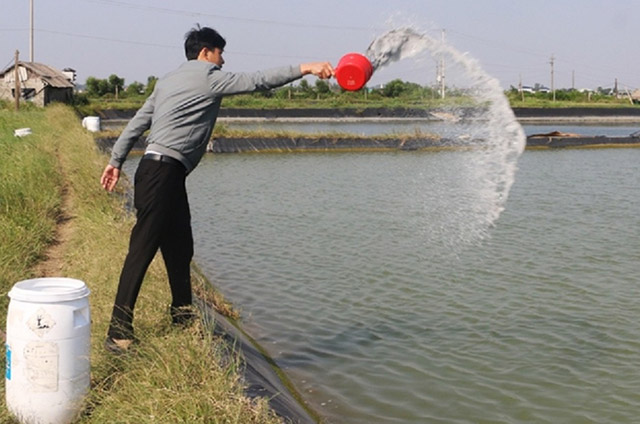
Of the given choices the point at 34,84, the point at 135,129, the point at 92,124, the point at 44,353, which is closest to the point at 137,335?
the point at 44,353

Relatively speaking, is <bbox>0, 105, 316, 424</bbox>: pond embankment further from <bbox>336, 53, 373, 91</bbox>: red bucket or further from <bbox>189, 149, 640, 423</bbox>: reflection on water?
<bbox>336, 53, 373, 91</bbox>: red bucket

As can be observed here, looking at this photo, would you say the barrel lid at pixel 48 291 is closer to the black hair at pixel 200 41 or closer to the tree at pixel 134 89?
the black hair at pixel 200 41

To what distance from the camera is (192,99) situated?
12.4 feet

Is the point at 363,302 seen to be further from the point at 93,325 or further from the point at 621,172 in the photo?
the point at 621,172

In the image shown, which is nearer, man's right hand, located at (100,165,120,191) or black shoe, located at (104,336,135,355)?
black shoe, located at (104,336,135,355)

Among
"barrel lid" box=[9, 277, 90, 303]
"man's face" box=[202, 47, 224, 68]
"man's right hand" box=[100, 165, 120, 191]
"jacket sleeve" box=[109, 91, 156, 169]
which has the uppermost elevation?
"man's face" box=[202, 47, 224, 68]

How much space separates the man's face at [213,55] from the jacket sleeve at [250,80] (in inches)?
7.3

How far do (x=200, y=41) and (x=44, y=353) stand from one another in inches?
68.4

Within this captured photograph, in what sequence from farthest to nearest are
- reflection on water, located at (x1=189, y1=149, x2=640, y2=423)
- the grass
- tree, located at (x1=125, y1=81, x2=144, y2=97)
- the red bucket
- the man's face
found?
tree, located at (x1=125, y1=81, x2=144, y2=97) < reflection on water, located at (x1=189, y1=149, x2=640, y2=423) < the red bucket < the man's face < the grass

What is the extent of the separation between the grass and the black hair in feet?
4.51

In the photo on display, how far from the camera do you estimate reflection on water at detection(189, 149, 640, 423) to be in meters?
4.86

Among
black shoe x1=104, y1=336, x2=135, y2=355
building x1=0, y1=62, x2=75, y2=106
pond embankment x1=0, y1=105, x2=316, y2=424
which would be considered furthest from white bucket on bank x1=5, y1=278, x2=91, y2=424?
building x1=0, y1=62, x2=75, y2=106

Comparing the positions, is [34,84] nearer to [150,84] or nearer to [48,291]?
[150,84]

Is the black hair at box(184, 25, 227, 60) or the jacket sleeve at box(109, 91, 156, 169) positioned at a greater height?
the black hair at box(184, 25, 227, 60)
